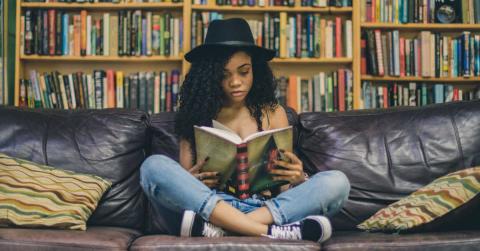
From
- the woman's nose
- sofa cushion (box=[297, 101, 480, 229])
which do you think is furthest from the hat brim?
sofa cushion (box=[297, 101, 480, 229])

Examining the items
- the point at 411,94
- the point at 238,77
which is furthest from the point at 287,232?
the point at 411,94

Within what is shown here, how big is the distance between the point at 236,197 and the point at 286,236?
26cm

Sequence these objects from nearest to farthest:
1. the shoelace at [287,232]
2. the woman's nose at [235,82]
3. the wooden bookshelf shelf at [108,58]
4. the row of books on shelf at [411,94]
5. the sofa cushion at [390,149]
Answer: the shoelace at [287,232]
the sofa cushion at [390,149]
the woman's nose at [235,82]
the wooden bookshelf shelf at [108,58]
the row of books on shelf at [411,94]

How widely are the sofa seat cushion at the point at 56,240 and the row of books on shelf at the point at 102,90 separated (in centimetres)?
184

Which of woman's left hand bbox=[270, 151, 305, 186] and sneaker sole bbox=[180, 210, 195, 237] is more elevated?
woman's left hand bbox=[270, 151, 305, 186]

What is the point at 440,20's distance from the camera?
3641mm

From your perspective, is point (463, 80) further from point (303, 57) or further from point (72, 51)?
point (72, 51)

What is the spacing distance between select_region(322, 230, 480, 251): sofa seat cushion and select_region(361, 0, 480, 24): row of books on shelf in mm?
2162

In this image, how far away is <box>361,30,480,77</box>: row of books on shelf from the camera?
362 cm

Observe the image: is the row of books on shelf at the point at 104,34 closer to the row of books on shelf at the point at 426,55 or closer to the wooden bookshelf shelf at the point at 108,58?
the wooden bookshelf shelf at the point at 108,58

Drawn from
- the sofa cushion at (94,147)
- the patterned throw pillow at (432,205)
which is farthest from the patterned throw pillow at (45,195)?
the patterned throw pillow at (432,205)

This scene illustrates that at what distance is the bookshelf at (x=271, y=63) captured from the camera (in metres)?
3.53

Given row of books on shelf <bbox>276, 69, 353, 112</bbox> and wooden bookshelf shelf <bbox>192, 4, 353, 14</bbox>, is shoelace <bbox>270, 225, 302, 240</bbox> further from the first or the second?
wooden bookshelf shelf <bbox>192, 4, 353, 14</bbox>

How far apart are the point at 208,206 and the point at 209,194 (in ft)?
0.12
